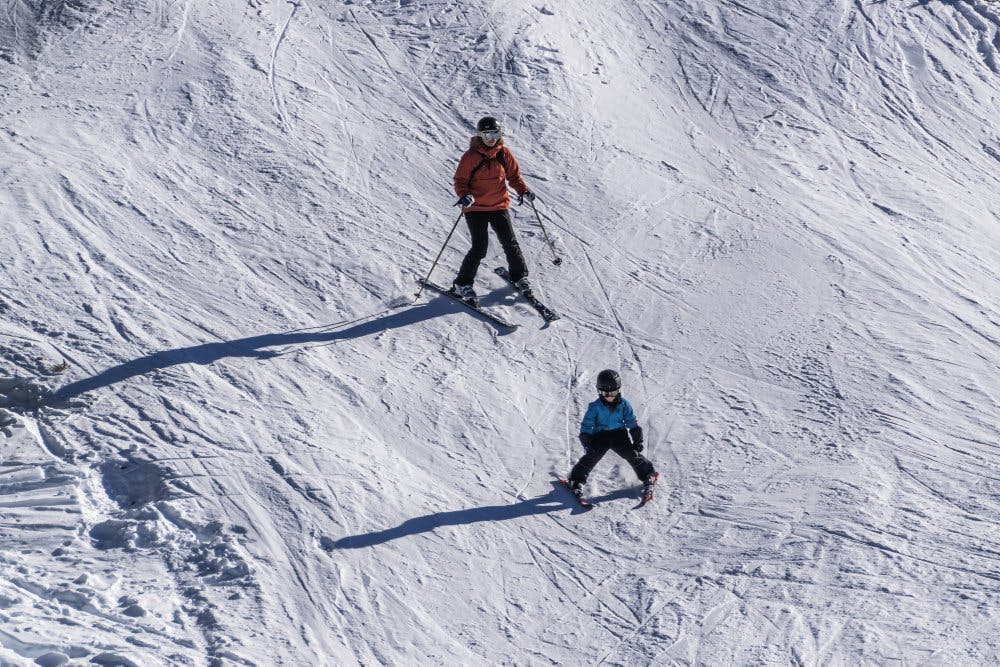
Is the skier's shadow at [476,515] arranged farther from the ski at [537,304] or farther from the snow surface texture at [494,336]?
the ski at [537,304]

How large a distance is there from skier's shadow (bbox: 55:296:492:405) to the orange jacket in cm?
111

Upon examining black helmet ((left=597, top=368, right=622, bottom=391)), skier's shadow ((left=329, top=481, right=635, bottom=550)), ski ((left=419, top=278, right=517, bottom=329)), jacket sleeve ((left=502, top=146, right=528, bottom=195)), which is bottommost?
skier's shadow ((left=329, top=481, right=635, bottom=550))

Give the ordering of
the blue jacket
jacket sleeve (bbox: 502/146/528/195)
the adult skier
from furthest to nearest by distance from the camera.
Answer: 1. jacket sleeve (bbox: 502/146/528/195)
2. the adult skier
3. the blue jacket

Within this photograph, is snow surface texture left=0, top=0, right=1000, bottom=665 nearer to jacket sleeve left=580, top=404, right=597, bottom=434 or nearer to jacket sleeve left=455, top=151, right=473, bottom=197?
jacket sleeve left=580, top=404, right=597, bottom=434

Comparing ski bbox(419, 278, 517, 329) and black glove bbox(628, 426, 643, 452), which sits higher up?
ski bbox(419, 278, 517, 329)

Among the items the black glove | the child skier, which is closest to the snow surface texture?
the child skier

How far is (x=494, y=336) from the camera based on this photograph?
30.2 ft

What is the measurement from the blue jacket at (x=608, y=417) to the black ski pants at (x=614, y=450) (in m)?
0.04

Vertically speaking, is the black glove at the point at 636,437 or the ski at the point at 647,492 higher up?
the black glove at the point at 636,437

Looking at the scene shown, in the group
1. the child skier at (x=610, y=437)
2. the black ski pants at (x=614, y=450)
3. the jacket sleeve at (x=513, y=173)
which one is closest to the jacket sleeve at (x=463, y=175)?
the jacket sleeve at (x=513, y=173)

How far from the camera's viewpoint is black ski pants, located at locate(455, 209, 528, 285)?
9250mm

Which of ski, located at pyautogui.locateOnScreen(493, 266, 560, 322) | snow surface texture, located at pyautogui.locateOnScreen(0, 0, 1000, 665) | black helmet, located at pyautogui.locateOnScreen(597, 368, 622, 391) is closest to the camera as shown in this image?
snow surface texture, located at pyautogui.locateOnScreen(0, 0, 1000, 665)

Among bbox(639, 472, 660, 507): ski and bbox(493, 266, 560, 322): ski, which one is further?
bbox(493, 266, 560, 322): ski

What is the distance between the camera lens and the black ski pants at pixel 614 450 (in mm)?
7539
